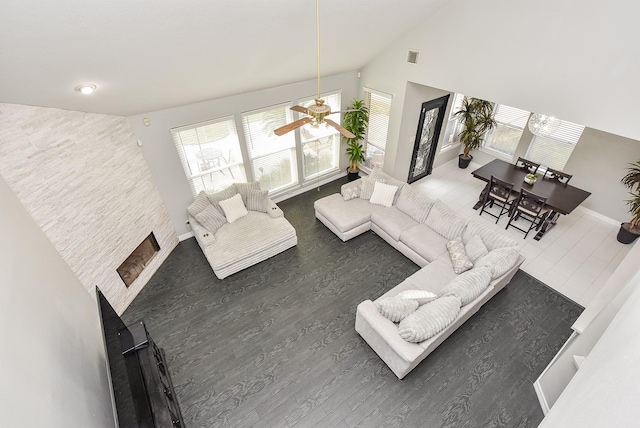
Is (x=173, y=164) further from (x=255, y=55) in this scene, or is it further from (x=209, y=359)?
(x=209, y=359)

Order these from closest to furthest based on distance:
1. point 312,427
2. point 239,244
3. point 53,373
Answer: point 53,373 < point 312,427 < point 239,244

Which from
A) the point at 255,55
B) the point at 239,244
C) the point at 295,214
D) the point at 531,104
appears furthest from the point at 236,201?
the point at 531,104

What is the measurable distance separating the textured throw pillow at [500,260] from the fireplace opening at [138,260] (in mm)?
5279

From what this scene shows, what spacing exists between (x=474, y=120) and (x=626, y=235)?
3750 mm

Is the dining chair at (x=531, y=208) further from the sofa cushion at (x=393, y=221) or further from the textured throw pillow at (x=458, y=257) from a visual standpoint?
the sofa cushion at (x=393, y=221)

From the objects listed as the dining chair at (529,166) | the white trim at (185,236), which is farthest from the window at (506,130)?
the white trim at (185,236)

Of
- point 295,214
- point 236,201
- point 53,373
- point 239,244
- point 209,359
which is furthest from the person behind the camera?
point 295,214

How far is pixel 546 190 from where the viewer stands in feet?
18.7

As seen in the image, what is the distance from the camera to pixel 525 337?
13.6 feet

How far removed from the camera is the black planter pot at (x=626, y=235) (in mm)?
5465

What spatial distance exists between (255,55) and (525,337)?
5.26 meters

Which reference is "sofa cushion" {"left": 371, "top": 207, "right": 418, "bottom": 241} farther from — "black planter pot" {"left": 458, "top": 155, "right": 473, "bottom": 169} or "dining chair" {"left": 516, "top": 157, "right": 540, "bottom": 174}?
"black planter pot" {"left": 458, "top": 155, "right": 473, "bottom": 169}

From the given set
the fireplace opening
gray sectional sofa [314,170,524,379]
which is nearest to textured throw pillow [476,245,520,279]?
gray sectional sofa [314,170,524,379]

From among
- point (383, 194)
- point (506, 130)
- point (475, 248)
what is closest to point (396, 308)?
point (475, 248)
